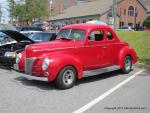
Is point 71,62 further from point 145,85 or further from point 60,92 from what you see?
point 145,85

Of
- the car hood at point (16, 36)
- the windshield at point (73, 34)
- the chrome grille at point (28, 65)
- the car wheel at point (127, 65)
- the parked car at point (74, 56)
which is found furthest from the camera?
the car hood at point (16, 36)

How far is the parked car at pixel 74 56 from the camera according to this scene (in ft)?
29.6

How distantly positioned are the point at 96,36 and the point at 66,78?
82.5 inches

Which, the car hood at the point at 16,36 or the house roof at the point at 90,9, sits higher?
the house roof at the point at 90,9

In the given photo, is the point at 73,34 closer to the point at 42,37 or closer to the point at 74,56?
the point at 74,56

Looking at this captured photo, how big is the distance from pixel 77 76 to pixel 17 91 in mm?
1900

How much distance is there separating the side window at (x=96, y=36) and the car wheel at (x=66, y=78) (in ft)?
4.83

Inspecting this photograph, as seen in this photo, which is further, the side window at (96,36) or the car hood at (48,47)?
the side window at (96,36)

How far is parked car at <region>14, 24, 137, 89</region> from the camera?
9.02 m

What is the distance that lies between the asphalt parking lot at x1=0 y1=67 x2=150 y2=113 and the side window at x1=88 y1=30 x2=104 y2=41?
54.8 inches

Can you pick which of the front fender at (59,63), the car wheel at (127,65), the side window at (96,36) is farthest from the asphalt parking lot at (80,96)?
the side window at (96,36)

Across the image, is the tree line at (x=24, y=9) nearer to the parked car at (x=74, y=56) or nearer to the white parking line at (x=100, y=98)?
the parked car at (x=74, y=56)

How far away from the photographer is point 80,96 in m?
8.38

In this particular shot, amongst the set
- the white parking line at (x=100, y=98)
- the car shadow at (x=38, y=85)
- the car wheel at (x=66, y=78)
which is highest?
the car wheel at (x=66, y=78)
